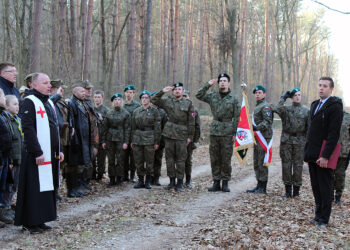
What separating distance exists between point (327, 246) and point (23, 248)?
3.77 metres

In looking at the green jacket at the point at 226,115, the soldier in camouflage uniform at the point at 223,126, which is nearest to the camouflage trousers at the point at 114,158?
the soldier in camouflage uniform at the point at 223,126

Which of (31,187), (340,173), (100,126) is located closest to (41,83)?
(31,187)

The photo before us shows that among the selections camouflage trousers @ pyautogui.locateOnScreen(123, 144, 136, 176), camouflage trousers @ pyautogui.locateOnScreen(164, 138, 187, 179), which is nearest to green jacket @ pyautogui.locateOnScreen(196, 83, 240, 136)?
camouflage trousers @ pyautogui.locateOnScreen(164, 138, 187, 179)

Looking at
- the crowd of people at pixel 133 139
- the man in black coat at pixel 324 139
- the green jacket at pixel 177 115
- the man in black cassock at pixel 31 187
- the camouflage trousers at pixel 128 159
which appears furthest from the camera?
the camouflage trousers at pixel 128 159

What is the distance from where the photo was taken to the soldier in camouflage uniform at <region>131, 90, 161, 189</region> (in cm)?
827

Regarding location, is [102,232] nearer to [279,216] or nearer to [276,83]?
[279,216]

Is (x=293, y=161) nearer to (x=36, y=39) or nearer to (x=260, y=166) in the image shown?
(x=260, y=166)

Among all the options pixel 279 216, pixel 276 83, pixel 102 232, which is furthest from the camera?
pixel 276 83

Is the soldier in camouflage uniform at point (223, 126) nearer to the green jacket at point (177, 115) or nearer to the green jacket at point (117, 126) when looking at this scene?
the green jacket at point (177, 115)

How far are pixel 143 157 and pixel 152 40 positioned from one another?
24.9m

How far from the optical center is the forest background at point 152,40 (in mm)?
14727

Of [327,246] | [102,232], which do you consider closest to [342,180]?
[327,246]

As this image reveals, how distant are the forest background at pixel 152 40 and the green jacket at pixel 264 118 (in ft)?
20.5

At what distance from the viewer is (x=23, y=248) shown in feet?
14.2
